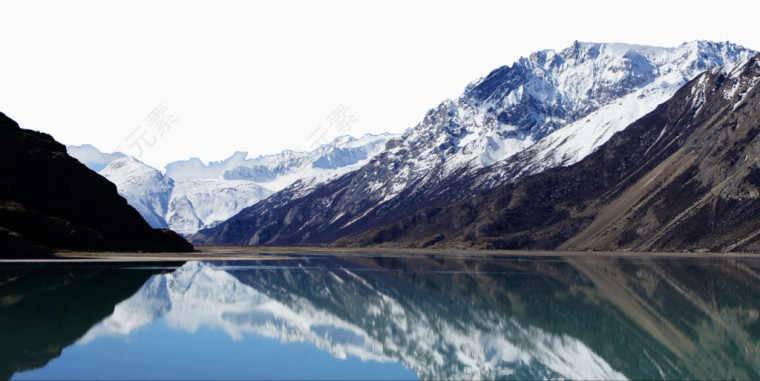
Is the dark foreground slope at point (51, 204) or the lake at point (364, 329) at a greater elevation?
the dark foreground slope at point (51, 204)

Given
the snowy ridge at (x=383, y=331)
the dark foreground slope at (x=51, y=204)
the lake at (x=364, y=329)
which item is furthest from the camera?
the dark foreground slope at (x=51, y=204)

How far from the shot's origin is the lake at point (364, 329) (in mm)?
37281

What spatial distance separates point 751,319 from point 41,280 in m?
66.6

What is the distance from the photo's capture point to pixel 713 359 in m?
42.0

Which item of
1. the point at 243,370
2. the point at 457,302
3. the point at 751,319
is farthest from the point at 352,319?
the point at 751,319

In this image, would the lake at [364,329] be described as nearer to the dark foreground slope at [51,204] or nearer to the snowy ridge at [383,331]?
the snowy ridge at [383,331]

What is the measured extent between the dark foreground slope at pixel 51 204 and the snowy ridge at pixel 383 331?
178 ft

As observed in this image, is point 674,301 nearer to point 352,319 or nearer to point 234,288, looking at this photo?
point 352,319

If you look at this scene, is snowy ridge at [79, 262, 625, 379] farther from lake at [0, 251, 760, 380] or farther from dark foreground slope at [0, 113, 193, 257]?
dark foreground slope at [0, 113, 193, 257]

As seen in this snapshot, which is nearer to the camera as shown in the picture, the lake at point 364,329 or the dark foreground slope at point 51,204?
the lake at point 364,329

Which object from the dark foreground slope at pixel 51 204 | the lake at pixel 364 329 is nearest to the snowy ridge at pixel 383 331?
the lake at pixel 364 329

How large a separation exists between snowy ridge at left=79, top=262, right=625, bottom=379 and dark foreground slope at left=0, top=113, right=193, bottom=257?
54321 millimetres

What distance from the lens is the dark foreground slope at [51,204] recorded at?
119062mm

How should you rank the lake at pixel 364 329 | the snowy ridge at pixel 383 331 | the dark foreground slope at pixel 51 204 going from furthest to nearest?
the dark foreground slope at pixel 51 204
the snowy ridge at pixel 383 331
the lake at pixel 364 329
